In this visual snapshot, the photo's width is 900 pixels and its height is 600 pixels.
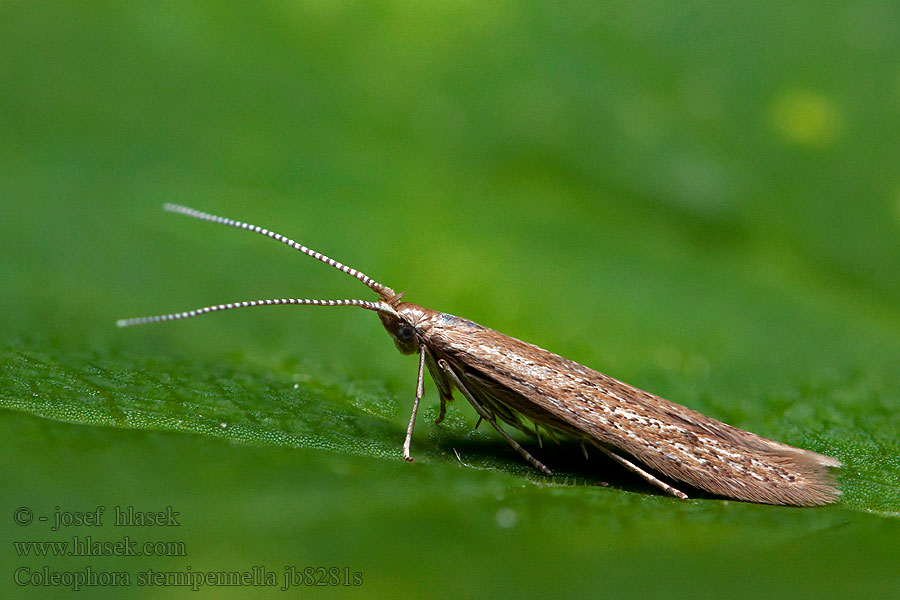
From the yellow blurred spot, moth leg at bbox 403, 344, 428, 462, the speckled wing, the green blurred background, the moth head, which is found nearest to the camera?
the speckled wing

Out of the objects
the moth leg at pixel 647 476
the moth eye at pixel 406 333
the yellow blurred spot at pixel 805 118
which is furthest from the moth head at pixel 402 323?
A: the yellow blurred spot at pixel 805 118

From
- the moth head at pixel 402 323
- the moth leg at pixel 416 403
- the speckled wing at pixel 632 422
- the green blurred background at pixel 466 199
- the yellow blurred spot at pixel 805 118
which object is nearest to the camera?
the speckled wing at pixel 632 422

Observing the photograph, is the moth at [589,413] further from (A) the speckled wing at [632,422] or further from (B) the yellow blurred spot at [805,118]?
(B) the yellow blurred spot at [805,118]

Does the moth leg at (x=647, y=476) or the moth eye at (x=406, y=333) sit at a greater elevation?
the moth eye at (x=406, y=333)

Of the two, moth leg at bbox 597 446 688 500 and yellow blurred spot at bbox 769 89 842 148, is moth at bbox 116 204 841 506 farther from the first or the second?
yellow blurred spot at bbox 769 89 842 148

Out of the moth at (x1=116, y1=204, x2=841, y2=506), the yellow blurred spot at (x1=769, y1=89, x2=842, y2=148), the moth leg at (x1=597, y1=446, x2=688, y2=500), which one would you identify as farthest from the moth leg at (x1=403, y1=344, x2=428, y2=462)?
the yellow blurred spot at (x1=769, y1=89, x2=842, y2=148)

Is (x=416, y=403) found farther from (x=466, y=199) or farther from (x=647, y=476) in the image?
(x=466, y=199)

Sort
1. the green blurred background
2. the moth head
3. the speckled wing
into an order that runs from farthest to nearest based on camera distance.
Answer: the moth head → the green blurred background → the speckled wing
